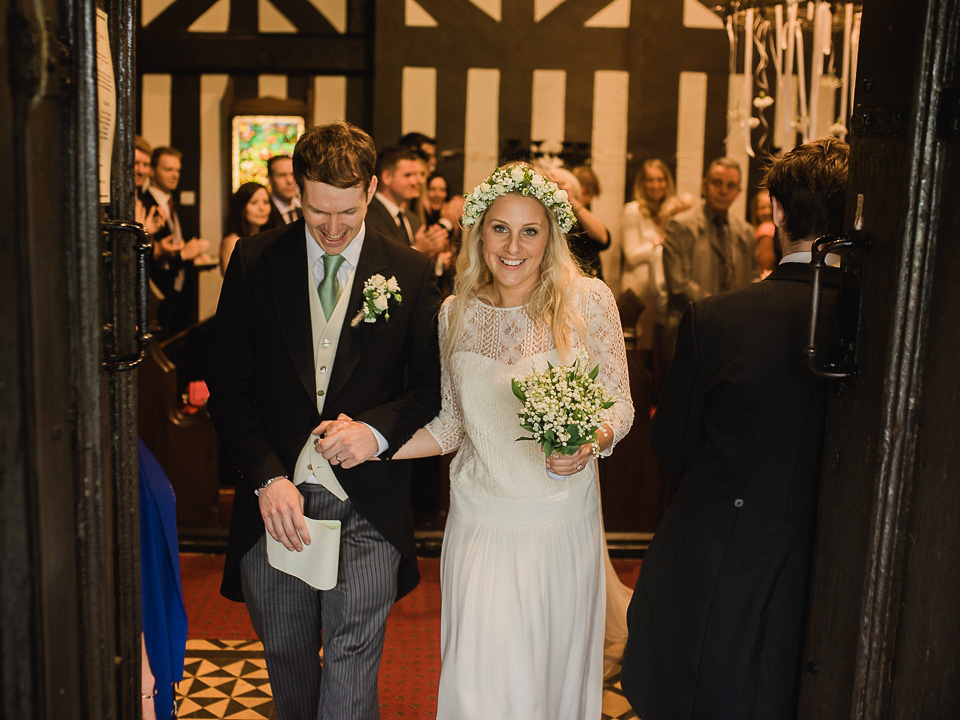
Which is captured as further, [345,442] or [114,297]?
[345,442]

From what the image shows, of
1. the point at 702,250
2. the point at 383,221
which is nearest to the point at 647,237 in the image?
the point at 702,250

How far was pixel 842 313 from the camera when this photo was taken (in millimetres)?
1943

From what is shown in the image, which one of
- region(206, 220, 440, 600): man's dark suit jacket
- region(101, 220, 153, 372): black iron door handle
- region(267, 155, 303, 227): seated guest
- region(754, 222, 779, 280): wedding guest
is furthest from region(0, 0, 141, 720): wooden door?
region(754, 222, 779, 280): wedding guest

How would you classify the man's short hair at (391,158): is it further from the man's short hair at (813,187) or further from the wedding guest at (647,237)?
the man's short hair at (813,187)

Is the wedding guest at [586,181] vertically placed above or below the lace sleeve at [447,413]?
above

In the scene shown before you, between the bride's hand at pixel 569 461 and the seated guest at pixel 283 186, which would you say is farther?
the seated guest at pixel 283 186

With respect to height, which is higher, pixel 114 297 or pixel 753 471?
pixel 114 297

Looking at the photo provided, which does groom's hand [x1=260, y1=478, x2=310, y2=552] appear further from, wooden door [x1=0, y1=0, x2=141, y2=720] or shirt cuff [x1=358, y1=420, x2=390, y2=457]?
wooden door [x1=0, y1=0, x2=141, y2=720]

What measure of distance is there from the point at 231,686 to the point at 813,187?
8.77ft

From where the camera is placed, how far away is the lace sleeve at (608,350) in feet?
9.30

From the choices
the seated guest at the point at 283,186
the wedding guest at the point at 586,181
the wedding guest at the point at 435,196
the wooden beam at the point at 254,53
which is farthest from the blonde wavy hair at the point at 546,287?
the wooden beam at the point at 254,53

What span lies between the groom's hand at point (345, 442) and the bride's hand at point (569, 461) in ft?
1.54

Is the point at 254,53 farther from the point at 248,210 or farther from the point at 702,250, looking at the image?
the point at 702,250

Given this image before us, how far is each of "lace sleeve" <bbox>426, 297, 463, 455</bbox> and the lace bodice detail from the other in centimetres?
6
